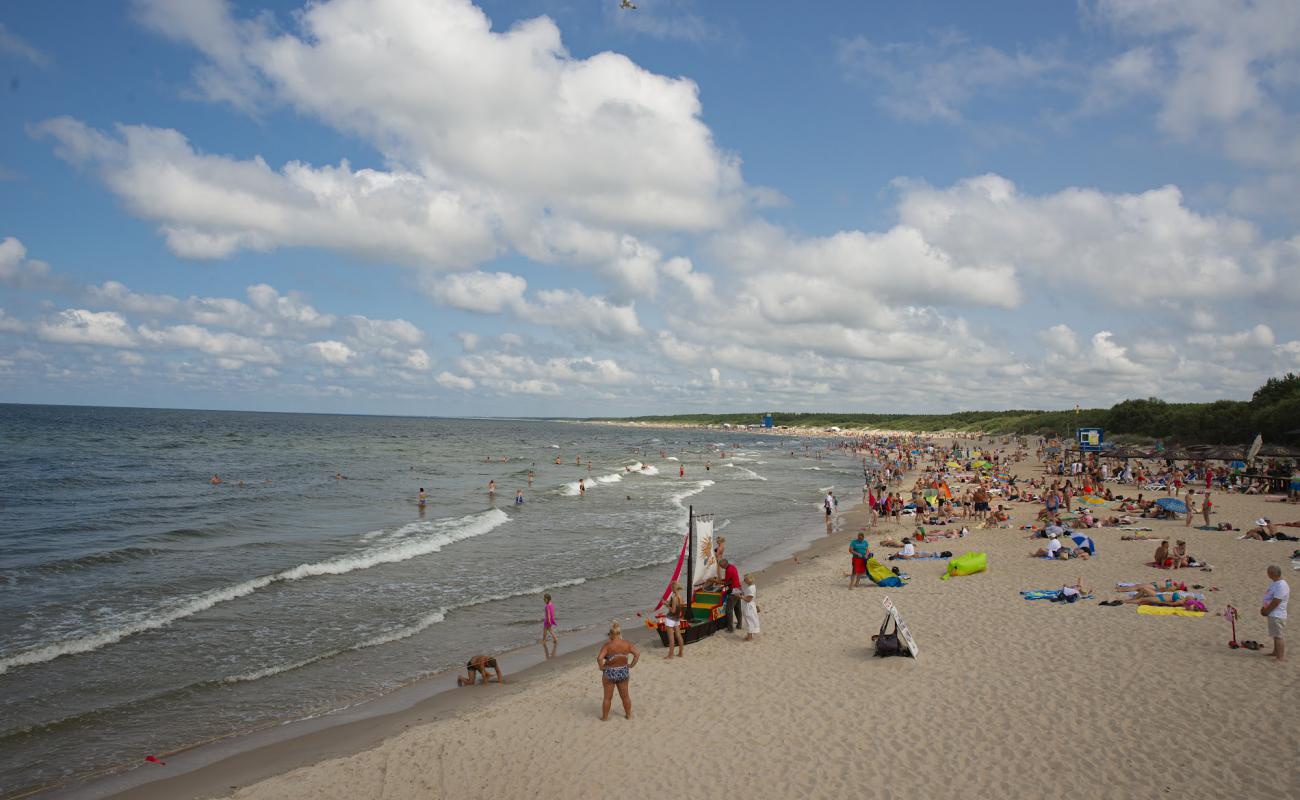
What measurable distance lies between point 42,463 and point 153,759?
48.0 m

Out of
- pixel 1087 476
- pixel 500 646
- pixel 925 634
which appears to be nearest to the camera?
pixel 925 634

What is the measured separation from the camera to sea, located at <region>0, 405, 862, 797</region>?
10172mm

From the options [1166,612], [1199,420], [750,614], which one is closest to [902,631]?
[750,614]

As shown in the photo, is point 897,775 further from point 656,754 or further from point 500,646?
point 500,646

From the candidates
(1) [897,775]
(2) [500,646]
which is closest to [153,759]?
(2) [500,646]

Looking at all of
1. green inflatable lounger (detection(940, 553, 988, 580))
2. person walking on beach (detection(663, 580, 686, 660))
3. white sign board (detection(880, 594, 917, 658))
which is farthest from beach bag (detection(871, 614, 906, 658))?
green inflatable lounger (detection(940, 553, 988, 580))

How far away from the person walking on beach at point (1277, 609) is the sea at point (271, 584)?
10.7 metres

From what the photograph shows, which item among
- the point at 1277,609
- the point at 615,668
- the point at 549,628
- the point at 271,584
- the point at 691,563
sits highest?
the point at 1277,609

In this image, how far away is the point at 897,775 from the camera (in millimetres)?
7281

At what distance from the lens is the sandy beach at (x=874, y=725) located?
723 cm

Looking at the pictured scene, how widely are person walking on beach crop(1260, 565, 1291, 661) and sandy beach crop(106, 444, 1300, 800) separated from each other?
0.36 meters

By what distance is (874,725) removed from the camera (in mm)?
8477

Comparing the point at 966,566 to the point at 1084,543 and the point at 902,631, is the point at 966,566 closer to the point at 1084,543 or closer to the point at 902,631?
the point at 1084,543

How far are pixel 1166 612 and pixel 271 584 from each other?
18829mm
